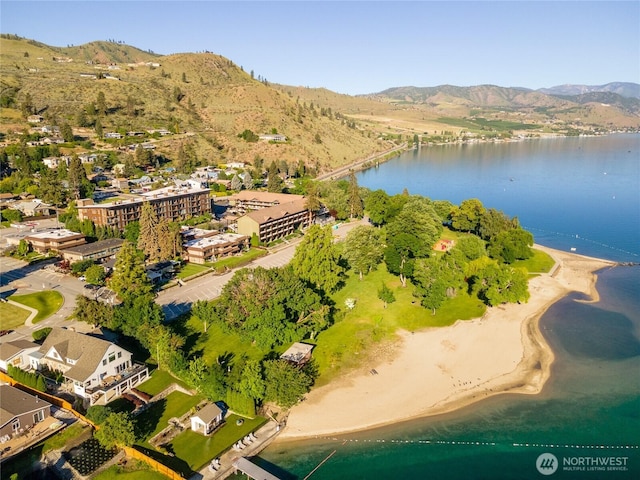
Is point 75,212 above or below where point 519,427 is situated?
above

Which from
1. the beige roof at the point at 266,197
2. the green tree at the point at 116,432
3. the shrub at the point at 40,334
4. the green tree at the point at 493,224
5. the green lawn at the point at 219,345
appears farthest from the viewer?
the beige roof at the point at 266,197

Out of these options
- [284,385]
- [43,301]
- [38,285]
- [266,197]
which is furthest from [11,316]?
[266,197]

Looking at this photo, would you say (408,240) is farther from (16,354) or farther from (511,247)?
(16,354)

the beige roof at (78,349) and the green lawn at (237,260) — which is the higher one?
the beige roof at (78,349)

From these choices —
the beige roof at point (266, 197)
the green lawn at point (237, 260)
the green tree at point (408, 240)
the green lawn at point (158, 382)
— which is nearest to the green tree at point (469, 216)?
the green tree at point (408, 240)

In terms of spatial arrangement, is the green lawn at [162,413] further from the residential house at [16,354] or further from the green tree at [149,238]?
the green tree at [149,238]

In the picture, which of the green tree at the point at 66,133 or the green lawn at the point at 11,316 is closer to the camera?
the green lawn at the point at 11,316

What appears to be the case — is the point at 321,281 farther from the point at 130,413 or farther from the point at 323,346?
the point at 130,413

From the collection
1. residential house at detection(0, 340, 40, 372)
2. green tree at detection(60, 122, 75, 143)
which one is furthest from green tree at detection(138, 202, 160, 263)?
green tree at detection(60, 122, 75, 143)

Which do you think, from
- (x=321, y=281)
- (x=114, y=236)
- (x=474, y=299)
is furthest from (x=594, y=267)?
(x=114, y=236)
